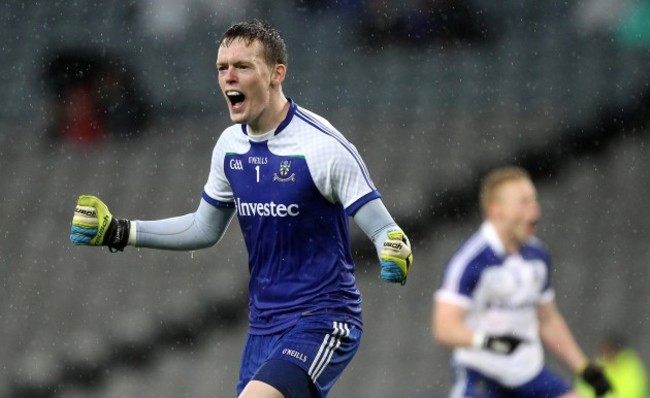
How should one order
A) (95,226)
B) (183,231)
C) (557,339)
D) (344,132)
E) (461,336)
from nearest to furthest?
(95,226)
(183,231)
(461,336)
(557,339)
(344,132)

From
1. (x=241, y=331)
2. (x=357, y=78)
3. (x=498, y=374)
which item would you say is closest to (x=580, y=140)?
(x=357, y=78)

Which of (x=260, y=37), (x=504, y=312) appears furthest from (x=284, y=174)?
(x=504, y=312)

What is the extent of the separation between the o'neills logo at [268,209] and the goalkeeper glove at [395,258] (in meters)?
0.42

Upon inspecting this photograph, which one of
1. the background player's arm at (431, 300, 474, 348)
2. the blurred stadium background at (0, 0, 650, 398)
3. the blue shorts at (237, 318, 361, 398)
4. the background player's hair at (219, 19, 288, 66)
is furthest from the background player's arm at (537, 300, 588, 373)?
the blurred stadium background at (0, 0, 650, 398)

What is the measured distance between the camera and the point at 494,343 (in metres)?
6.15

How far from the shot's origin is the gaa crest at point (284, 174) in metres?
4.36

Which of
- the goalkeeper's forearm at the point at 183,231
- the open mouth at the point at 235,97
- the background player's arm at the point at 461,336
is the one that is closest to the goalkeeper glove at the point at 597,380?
the background player's arm at the point at 461,336

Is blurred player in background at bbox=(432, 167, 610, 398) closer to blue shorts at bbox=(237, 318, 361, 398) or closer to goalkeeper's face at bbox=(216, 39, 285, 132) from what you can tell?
blue shorts at bbox=(237, 318, 361, 398)

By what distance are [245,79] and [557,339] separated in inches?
113

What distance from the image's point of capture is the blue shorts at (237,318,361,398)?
13.7 ft

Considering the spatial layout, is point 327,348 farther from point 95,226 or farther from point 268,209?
point 95,226

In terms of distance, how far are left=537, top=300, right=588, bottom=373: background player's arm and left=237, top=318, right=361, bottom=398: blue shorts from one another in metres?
2.25

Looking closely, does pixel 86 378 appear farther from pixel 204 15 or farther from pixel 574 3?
pixel 574 3

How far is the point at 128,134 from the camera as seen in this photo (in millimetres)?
12352
